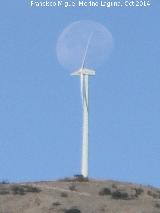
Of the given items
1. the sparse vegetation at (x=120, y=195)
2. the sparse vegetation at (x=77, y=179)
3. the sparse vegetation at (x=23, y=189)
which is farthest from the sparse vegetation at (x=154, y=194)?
the sparse vegetation at (x=23, y=189)

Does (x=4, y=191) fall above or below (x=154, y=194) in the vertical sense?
above

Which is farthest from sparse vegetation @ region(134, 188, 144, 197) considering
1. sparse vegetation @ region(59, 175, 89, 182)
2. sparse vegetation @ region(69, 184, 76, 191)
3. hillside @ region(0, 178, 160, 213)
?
sparse vegetation @ region(69, 184, 76, 191)

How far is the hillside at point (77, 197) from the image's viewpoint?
107875mm

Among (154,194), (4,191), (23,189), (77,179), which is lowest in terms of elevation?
(154,194)

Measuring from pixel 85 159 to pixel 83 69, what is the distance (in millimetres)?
15189

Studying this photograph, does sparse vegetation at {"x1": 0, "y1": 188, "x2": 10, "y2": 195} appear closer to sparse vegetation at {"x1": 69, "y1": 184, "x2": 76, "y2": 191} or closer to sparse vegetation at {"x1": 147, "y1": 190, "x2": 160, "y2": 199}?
sparse vegetation at {"x1": 69, "y1": 184, "x2": 76, "y2": 191}

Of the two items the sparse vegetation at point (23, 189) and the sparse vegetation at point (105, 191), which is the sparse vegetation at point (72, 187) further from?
the sparse vegetation at point (23, 189)

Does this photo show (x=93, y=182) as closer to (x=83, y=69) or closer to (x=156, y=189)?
(x=156, y=189)

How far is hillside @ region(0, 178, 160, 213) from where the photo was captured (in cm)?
10788

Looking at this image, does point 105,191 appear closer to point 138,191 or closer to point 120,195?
point 120,195

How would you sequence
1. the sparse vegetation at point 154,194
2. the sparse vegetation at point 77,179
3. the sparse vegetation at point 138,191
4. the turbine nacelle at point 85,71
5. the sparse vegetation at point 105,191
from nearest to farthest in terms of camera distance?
the sparse vegetation at point 105,191
the sparse vegetation at point 138,191
the sparse vegetation at point 154,194
the sparse vegetation at point 77,179
the turbine nacelle at point 85,71

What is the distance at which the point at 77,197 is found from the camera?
113 meters

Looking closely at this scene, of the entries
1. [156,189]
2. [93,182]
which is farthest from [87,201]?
[156,189]

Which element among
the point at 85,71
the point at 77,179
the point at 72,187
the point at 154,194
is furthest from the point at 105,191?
the point at 85,71
